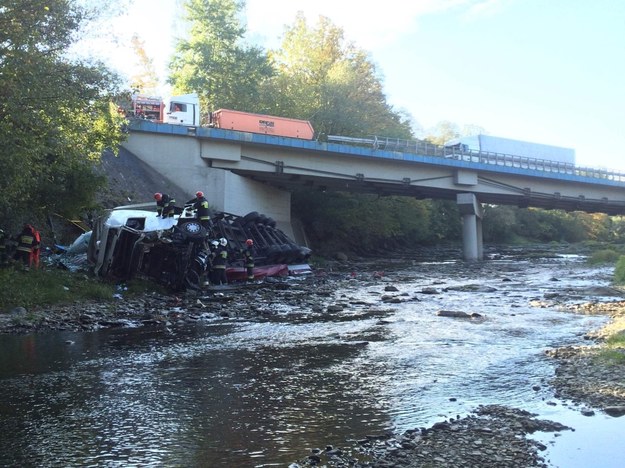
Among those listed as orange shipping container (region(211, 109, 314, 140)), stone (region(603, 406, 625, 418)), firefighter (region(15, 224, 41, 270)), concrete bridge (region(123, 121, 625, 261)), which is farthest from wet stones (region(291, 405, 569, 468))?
orange shipping container (region(211, 109, 314, 140))

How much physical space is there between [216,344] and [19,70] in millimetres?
7687

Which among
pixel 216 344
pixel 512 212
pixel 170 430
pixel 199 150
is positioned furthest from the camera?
pixel 512 212

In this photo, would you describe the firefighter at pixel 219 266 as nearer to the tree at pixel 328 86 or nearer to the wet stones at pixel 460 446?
the wet stones at pixel 460 446

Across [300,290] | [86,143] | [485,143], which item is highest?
[485,143]

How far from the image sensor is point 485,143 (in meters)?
43.5

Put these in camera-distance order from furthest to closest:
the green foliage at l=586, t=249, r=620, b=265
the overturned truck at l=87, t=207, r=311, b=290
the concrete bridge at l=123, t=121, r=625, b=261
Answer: the green foliage at l=586, t=249, r=620, b=265 → the concrete bridge at l=123, t=121, r=625, b=261 → the overturned truck at l=87, t=207, r=311, b=290

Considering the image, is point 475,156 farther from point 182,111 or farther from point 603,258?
point 182,111

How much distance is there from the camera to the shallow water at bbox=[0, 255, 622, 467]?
4.39m

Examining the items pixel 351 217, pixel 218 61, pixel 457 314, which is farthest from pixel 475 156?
pixel 457 314

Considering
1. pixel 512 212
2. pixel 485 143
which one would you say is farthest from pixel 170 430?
pixel 512 212

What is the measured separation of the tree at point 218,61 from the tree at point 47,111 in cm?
2785

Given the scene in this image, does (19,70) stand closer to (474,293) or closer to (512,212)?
(474,293)

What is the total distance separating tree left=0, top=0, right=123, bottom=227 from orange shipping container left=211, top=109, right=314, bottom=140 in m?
14.9

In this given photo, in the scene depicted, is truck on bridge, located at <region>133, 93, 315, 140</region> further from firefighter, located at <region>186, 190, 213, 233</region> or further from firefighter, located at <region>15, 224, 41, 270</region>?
firefighter, located at <region>15, 224, 41, 270</region>
